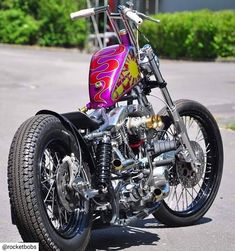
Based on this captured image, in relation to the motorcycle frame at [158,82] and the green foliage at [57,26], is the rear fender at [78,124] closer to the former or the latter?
the motorcycle frame at [158,82]

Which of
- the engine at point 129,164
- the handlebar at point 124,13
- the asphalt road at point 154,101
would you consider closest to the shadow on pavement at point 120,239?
the asphalt road at point 154,101

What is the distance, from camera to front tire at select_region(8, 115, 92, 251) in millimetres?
4066

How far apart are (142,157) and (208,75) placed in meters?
14.4

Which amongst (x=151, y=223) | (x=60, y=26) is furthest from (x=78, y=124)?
(x=60, y=26)

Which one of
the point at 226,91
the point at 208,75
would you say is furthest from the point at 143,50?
the point at 208,75

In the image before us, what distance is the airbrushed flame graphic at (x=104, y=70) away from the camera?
473 cm

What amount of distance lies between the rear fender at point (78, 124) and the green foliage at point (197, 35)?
63.8ft

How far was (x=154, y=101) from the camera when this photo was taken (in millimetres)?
11664

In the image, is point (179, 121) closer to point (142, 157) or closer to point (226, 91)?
point (142, 157)

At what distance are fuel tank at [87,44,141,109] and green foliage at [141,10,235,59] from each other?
62.4ft

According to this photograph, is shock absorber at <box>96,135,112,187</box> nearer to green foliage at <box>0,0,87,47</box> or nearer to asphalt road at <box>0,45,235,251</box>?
asphalt road at <box>0,45,235,251</box>

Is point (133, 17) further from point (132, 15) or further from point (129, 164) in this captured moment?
point (129, 164)

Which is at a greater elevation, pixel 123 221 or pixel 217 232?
pixel 123 221

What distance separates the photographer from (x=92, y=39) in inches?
1211
